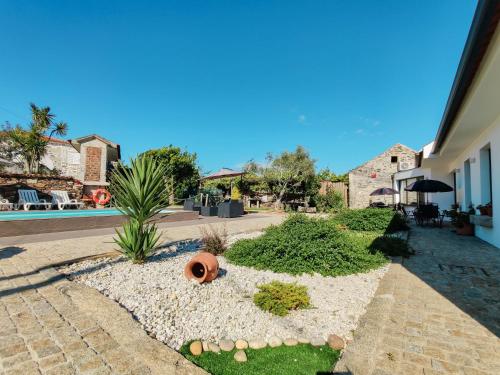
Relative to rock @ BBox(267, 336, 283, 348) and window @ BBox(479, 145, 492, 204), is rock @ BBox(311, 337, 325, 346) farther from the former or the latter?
window @ BBox(479, 145, 492, 204)

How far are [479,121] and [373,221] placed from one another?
4.58 meters

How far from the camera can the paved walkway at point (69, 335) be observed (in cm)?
196

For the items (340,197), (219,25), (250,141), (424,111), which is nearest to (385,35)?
(424,111)

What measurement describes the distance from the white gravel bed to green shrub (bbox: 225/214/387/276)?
209 mm

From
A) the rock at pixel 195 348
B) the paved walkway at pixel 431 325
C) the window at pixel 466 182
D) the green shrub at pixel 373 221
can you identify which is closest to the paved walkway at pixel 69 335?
the rock at pixel 195 348

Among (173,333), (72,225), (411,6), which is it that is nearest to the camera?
(173,333)

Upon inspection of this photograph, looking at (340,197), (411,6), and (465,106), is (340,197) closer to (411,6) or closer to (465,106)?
(411,6)

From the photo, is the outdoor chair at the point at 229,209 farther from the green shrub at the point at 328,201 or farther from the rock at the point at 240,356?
the rock at the point at 240,356

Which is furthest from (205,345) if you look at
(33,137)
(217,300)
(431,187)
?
(33,137)

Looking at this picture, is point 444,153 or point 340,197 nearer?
point 444,153

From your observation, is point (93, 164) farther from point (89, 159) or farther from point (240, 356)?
point (240, 356)

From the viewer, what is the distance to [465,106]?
592 centimetres

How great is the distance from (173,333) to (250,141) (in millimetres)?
30811

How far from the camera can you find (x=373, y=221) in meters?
10.0
